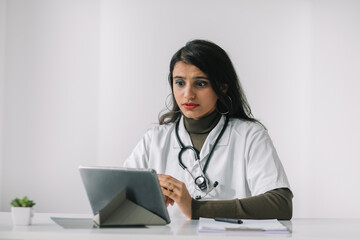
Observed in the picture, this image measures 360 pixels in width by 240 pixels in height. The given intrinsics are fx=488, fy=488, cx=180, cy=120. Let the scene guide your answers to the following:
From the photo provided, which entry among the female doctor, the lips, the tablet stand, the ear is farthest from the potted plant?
the ear

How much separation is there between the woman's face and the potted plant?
0.93 m

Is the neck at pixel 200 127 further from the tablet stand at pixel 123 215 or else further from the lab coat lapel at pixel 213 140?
the tablet stand at pixel 123 215

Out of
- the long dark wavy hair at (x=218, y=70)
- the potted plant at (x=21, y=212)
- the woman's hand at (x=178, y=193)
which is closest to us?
the potted plant at (x=21, y=212)

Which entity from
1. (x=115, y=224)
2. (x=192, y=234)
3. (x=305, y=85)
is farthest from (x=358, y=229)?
(x=305, y=85)

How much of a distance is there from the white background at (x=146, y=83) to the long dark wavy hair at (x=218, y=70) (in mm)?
1525

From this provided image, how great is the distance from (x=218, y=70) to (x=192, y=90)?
15 centimetres

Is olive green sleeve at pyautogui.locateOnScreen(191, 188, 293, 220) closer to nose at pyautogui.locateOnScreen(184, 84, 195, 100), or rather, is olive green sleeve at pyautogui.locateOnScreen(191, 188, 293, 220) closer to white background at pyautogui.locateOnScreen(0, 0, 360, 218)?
nose at pyautogui.locateOnScreen(184, 84, 195, 100)

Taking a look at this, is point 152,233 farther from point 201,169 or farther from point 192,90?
point 192,90

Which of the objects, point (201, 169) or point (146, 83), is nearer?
point (201, 169)

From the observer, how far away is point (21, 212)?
132cm

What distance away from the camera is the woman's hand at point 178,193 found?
1.63 meters

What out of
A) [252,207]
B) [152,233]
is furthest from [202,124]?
[152,233]

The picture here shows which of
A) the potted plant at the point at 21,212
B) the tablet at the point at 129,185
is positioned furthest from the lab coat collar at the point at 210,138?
the potted plant at the point at 21,212

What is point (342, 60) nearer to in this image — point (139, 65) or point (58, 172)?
point (139, 65)
